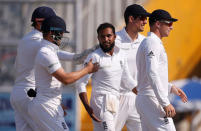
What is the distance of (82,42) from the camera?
646 inches

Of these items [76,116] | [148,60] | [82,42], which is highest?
[148,60]

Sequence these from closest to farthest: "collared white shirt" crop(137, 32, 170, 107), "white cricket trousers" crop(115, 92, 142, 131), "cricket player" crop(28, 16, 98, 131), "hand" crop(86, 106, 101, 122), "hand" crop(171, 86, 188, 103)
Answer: "cricket player" crop(28, 16, 98, 131) → "collared white shirt" crop(137, 32, 170, 107) → "hand" crop(86, 106, 101, 122) → "hand" crop(171, 86, 188, 103) → "white cricket trousers" crop(115, 92, 142, 131)

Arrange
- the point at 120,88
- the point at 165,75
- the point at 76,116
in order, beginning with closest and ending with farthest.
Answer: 1. the point at 165,75
2. the point at 120,88
3. the point at 76,116

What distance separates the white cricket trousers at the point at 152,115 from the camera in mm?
7234

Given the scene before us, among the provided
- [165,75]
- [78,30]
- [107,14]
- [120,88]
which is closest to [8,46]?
[78,30]

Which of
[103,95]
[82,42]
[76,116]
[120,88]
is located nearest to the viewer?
[103,95]

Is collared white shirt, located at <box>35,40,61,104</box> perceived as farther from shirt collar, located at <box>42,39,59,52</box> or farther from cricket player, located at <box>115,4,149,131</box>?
cricket player, located at <box>115,4,149,131</box>

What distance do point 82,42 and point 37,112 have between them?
951 centimetres

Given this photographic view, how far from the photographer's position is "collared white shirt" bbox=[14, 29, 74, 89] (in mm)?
7562

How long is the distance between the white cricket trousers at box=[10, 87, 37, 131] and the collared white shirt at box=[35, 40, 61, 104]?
63cm

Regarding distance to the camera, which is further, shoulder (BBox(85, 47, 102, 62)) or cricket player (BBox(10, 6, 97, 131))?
shoulder (BBox(85, 47, 102, 62))

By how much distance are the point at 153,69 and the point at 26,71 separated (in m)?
1.50

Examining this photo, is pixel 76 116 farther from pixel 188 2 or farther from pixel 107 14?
pixel 188 2

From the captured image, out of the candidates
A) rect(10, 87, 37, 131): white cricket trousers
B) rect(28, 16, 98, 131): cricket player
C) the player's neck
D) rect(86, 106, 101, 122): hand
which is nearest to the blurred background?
the player's neck
